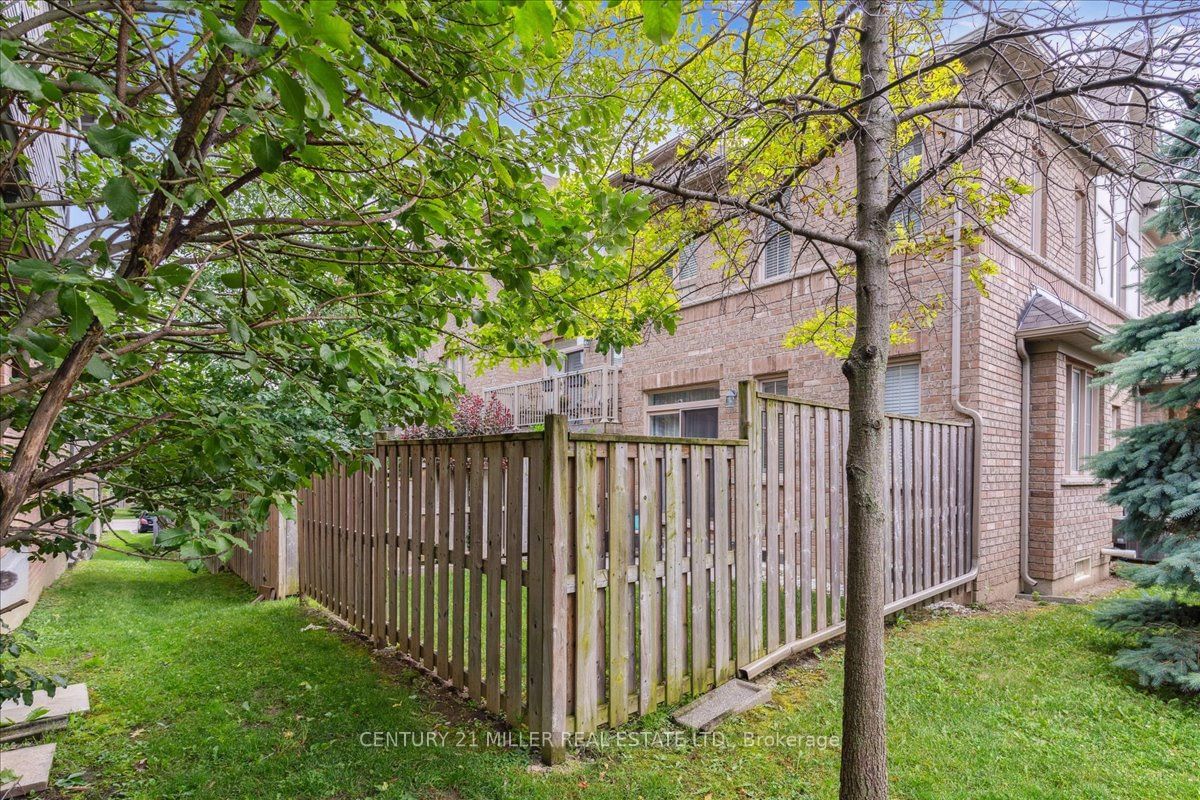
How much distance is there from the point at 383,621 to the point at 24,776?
7.20 ft

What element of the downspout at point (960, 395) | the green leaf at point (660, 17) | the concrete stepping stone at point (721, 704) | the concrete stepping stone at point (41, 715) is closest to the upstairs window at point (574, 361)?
the downspout at point (960, 395)

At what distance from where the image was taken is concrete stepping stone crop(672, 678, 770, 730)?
3477mm

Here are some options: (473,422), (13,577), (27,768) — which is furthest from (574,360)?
(27,768)

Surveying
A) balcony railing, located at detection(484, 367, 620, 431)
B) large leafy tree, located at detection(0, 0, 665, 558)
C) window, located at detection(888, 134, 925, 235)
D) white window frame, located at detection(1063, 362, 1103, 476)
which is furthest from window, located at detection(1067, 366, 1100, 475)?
large leafy tree, located at detection(0, 0, 665, 558)

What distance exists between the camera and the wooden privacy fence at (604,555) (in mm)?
3172

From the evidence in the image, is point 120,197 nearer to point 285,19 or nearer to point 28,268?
point 28,268

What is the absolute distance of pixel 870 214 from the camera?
258 cm

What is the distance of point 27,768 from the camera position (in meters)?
2.81

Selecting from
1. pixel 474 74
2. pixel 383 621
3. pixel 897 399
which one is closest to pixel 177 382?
pixel 474 74

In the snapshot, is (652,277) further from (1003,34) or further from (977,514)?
(977,514)

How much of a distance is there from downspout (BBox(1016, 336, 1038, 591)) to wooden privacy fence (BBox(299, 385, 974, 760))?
201 centimetres

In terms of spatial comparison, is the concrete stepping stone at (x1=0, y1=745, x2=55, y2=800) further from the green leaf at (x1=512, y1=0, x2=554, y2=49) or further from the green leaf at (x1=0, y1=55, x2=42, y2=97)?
the green leaf at (x1=512, y1=0, x2=554, y2=49)

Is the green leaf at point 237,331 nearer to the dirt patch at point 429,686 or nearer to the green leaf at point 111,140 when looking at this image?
the green leaf at point 111,140

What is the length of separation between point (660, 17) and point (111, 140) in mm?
1192
